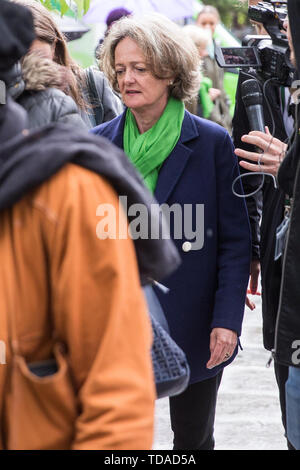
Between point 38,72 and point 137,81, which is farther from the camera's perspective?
point 137,81

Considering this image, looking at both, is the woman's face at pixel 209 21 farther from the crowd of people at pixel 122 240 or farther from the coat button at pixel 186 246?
the coat button at pixel 186 246

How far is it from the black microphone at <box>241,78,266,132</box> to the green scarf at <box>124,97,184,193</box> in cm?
25

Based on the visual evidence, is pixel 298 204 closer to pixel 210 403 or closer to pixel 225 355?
pixel 225 355

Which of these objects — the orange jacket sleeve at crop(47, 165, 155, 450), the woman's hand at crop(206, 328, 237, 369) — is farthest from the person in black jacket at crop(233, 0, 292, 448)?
the orange jacket sleeve at crop(47, 165, 155, 450)

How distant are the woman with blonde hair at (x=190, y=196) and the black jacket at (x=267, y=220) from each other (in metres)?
0.09

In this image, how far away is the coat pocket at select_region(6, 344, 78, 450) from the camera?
1.60 meters

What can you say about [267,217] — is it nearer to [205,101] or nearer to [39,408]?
[39,408]

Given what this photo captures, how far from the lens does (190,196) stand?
10.7ft

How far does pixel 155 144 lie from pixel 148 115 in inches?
6.5

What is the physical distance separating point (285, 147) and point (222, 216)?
0.35 meters

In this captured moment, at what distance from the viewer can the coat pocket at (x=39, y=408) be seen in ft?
5.24

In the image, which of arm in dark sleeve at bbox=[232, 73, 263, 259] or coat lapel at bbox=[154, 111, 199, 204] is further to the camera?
arm in dark sleeve at bbox=[232, 73, 263, 259]

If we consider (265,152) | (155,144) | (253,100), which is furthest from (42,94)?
(253,100)

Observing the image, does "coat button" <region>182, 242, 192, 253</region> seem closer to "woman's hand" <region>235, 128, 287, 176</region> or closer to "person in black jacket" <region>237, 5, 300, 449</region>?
"woman's hand" <region>235, 128, 287, 176</region>
